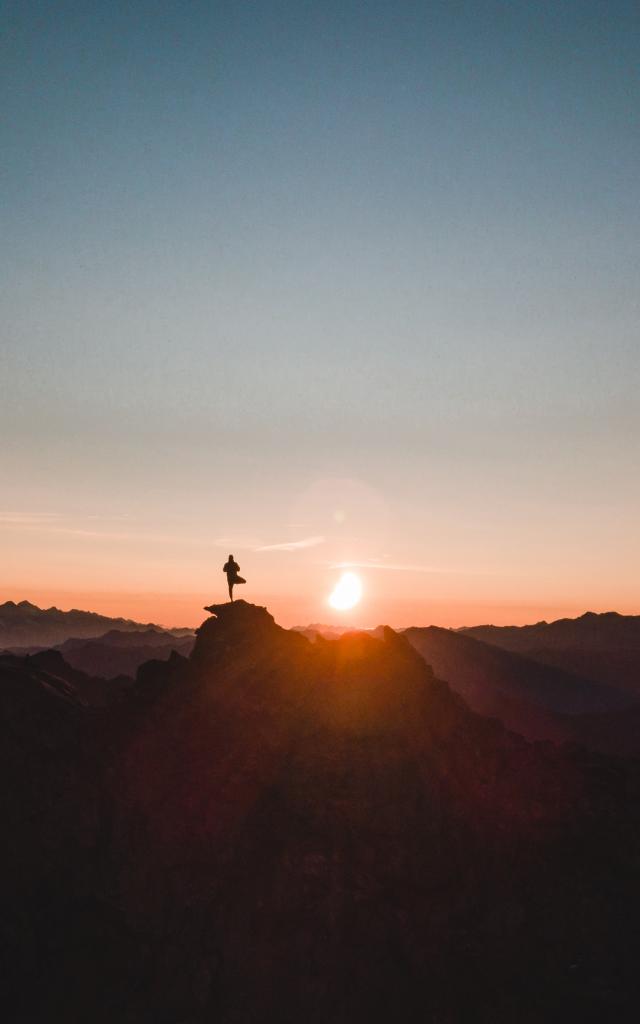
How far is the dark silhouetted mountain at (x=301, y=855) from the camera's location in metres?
23.4

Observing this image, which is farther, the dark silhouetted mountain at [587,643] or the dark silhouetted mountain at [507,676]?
the dark silhouetted mountain at [587,643]

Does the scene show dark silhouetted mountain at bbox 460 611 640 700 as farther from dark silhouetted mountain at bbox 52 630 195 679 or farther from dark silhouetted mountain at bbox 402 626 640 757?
dark silhouetted mountain at bbox 52 630 195 679

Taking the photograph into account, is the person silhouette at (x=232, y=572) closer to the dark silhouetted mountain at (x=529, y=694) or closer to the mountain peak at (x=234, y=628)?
the mountain peak at (x=234, y=628)

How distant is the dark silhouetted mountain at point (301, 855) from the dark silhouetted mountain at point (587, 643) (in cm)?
8565

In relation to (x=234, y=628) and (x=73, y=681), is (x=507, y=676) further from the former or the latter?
(x=234, y=628)

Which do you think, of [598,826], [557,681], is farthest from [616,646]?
[598,826]

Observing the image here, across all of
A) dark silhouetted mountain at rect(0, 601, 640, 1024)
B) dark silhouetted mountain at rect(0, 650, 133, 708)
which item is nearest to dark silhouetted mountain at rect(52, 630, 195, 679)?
dark silhouetted mountain at rect(0, 650, 133, 708)

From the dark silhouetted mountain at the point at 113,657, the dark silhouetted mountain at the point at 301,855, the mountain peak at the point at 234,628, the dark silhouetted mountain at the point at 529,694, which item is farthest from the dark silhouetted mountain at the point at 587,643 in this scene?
the mountain peak at the point at 234,628

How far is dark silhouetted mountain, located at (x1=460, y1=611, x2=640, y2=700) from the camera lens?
4466 inches

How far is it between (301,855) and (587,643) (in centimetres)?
13777

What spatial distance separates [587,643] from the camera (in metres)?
149

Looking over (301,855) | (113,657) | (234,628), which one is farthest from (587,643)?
(301,855)

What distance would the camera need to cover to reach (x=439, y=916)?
25156mm

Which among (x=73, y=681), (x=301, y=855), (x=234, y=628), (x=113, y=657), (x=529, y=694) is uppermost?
(x=234, y=628)
